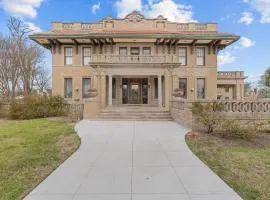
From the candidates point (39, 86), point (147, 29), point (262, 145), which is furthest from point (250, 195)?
point (39, 86)

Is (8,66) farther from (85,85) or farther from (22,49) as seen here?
(85,85)

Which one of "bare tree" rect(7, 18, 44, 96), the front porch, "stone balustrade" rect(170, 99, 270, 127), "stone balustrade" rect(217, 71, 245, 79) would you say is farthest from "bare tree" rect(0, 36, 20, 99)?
"stone balustrade" rect(217, 71, 245, 79)

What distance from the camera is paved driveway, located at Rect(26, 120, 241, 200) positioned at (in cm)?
438

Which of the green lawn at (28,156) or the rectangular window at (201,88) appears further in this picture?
the rectangular window at (201,88)

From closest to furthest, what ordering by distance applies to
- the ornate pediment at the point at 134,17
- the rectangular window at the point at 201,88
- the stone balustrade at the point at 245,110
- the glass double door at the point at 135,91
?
the stone balustrade at the point at 245,110 → the glass double door at the point at 135,91 → the rectangular window at the point at 201,88 → the ornate pediment at the point at 134,17

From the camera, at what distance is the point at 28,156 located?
275 inches

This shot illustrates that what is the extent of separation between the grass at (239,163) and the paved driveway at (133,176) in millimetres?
333

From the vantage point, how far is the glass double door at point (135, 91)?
79.3 feet

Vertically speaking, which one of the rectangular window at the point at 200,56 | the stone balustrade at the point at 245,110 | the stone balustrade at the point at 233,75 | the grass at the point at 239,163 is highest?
the rectangular window at the point at 200,56

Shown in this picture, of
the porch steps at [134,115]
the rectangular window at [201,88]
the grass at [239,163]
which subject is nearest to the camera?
Result: the grass at [239,163]

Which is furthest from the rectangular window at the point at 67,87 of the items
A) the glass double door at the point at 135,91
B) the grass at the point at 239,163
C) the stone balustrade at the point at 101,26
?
the grass at the point at 239,163

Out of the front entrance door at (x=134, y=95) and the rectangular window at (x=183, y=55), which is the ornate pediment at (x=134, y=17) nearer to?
the rectangular window at (x=183, y=55)

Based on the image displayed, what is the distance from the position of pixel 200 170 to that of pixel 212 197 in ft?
4.98

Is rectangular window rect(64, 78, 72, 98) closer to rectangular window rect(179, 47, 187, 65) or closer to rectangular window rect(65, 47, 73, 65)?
rectangular window rect(65, 47, 73, 65)
